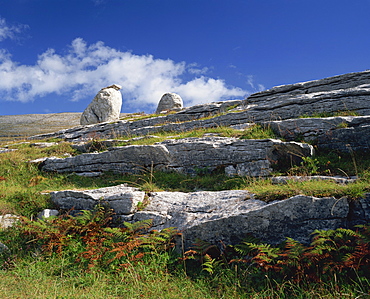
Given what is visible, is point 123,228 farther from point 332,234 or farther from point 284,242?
point 332,234

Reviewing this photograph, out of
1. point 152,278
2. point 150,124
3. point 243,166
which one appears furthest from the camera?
point 150,124

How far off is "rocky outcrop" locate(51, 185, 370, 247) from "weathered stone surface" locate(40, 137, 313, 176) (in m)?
3.99

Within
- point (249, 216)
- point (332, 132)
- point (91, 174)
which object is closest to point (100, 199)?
point (249, 216)

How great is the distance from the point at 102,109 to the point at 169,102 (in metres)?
12.6

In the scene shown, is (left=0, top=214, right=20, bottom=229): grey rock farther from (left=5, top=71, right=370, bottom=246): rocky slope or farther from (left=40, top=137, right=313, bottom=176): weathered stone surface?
(left=40, top=137, right=313, bottom=176): weathered stone surface

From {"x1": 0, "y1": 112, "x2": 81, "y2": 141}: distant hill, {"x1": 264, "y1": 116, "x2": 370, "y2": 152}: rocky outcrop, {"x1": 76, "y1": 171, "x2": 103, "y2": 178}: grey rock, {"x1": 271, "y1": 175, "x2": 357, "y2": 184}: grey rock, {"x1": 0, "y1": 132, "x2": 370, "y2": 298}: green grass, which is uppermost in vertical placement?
{"x1": 0, "y1": 112, "x2": 81, "y2": 141}: distant hill

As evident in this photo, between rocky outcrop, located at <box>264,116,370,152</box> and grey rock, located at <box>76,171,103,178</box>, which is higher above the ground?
rocky outcrop, located at <box>264,116,370,152</box>

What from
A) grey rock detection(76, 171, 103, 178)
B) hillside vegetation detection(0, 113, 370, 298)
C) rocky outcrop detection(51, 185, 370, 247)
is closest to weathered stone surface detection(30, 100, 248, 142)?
grey rock detection(76, 171, 103, 178)

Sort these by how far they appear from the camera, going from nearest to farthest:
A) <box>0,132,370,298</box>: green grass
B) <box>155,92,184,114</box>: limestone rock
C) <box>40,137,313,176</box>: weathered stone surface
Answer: <box>0,132,370,298</box>: green grass < <box>40,137,313,176</box>: weathered stone surface < <box>155,92,184,114</box>: limestone rock

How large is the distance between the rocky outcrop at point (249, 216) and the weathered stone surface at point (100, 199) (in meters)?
0.04

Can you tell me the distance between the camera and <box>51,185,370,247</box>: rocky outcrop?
257 inches

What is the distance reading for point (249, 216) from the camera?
6891mm

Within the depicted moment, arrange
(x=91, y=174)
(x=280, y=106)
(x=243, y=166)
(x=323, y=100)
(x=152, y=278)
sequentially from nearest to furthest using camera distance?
(x=152, y=278), (x=243, y=166), (x=91, y=174), (x=323, y=100), (x=280, y=106)

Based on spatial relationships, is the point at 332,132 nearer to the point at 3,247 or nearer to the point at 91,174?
the point at 91,174
